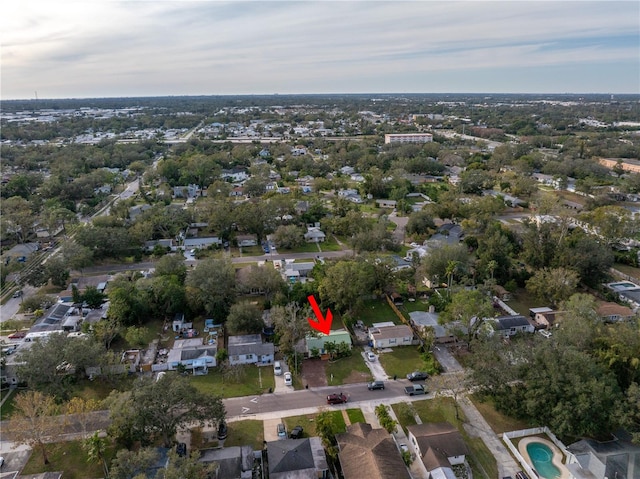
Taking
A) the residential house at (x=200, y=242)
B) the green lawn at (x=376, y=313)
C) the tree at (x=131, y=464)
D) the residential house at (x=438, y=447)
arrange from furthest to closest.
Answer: the residential house at (x=200, y=242)
the green lawn at (x=376, y=313)
the residential house at (x=438, y=447)
the tree at (x=131, y=464)

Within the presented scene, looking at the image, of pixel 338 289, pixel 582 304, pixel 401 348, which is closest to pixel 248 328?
pixel 338 289

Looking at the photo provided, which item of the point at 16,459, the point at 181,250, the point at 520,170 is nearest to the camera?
the point at 16,459

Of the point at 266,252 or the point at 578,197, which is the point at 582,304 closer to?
the point at 266,252

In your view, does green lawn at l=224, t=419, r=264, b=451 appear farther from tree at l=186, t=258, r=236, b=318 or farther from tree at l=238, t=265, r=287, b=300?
tree at l=238, t=265, r=287, b=300

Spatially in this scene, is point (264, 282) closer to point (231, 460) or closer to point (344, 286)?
point (344, 286)

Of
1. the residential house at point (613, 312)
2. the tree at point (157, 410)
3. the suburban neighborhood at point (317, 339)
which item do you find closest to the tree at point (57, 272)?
the suburban neighborhood at point (317, 339)

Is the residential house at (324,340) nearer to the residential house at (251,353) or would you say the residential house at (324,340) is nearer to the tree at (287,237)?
the residential house at (251,353)
